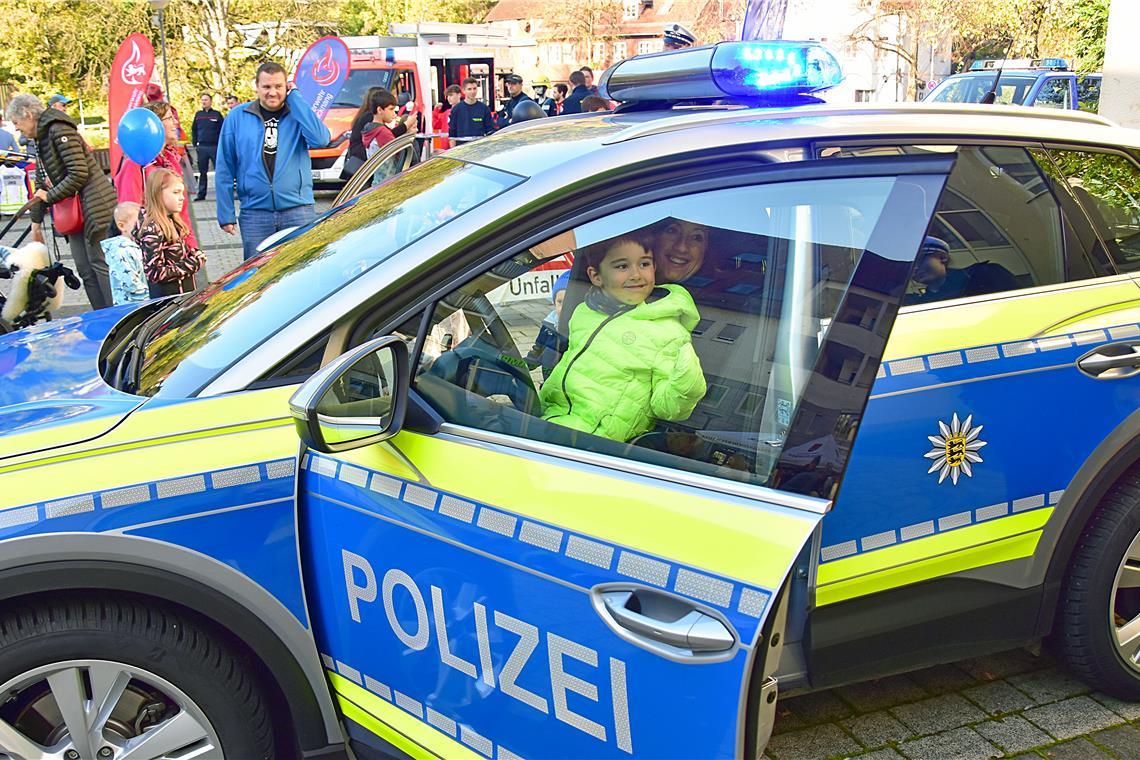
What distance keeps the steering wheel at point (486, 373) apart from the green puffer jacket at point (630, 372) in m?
0.05

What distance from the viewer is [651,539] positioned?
1.78 m

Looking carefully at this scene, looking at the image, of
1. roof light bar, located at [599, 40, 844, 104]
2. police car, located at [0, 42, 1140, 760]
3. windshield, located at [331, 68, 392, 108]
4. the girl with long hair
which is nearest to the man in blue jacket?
the girl with long hair

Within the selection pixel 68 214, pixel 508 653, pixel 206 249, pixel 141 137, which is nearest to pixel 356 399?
pixel 508 653

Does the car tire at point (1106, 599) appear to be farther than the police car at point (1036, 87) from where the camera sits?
No

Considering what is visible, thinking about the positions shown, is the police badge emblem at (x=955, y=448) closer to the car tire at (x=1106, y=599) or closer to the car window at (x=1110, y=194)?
the car tire at (x=1106, y=599)

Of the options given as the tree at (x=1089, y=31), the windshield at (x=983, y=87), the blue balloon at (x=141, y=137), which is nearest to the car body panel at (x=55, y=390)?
the blue balloon at (x=141, y=137)

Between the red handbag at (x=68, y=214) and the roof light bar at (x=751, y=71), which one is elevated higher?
the roof light bar at (x=751, y=71)

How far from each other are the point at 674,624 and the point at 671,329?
0.68 meters

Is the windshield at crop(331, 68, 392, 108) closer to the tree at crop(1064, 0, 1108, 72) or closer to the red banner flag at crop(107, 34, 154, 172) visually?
the red banner flag at crop(107, 34, 154, 172)

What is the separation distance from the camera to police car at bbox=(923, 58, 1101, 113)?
12086mm

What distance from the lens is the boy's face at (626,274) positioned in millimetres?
2098

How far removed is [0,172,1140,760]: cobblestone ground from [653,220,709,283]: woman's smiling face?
4.63 ft

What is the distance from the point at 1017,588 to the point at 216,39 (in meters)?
31.8

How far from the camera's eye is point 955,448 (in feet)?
7.45
